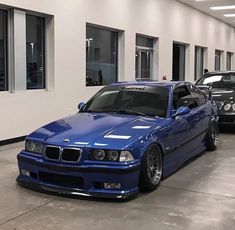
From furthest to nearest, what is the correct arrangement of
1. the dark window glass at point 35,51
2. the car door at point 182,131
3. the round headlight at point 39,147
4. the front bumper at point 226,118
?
1. the front bumper at point 226,118
2. the dark window glass at point 35,51
3. the car door at point 182,131
4. the round headlight at point 39,147

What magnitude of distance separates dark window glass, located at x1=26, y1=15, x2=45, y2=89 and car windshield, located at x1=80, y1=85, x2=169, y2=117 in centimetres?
327

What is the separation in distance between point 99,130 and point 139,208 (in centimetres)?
103

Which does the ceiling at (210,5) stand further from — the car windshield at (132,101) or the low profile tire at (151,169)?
the low profile tire at (151,169)

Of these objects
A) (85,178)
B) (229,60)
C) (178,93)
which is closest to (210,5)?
(229,60)

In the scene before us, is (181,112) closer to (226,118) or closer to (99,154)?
(99,154)

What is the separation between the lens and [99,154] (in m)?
4.55

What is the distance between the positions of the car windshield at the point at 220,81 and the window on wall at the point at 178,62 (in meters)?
7.31

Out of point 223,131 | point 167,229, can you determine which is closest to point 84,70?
point 223,131

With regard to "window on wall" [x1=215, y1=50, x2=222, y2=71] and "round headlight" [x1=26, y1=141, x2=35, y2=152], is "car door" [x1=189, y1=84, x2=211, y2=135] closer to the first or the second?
"round headlight" [x1=26, y1=141, x2=35, y2=152]

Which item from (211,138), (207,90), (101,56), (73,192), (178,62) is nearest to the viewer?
(73,192)

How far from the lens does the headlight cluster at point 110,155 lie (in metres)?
4.52

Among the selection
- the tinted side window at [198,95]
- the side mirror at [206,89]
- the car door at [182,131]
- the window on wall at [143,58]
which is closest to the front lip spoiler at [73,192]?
the car door at [182,131]

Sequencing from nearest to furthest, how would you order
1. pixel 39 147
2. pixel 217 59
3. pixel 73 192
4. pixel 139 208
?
pixel 139 208 → pixel 73 192 → pixel 39 147 → pixel 217 59

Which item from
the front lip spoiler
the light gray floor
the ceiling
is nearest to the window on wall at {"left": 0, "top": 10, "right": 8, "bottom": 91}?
the light gray floor
